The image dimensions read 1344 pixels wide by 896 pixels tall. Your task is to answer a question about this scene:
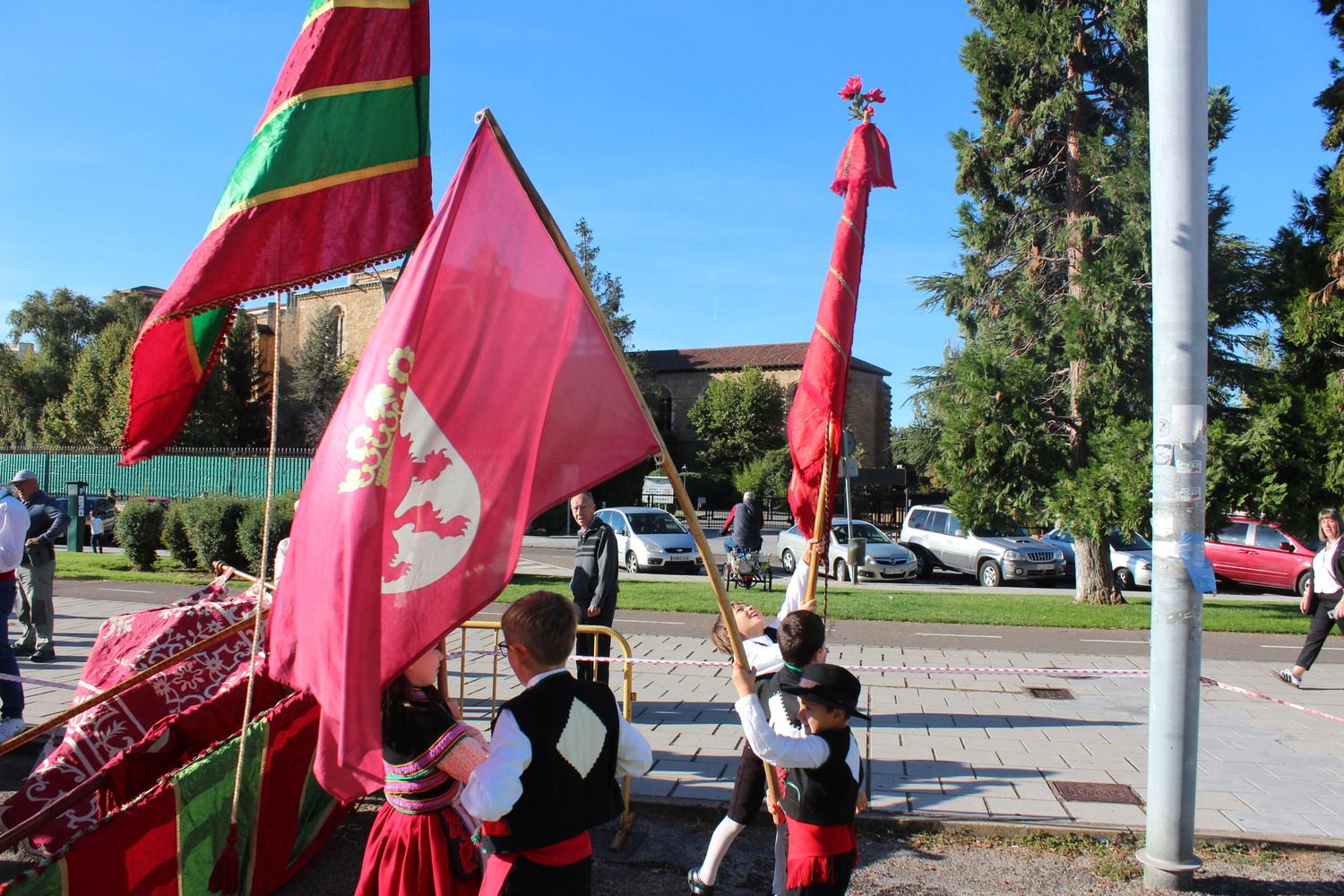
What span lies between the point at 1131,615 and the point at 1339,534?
233 inches

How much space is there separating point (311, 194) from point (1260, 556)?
71.8ft

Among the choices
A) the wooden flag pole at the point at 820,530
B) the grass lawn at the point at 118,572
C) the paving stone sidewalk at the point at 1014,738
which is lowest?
the grass lawn at the point at 118,572

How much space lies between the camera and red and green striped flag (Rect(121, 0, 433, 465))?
3.22 m

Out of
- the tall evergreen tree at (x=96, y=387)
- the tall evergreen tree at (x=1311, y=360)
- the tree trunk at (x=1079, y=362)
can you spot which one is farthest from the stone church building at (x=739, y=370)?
the tall evergreen tree at (x=1311, y=360)

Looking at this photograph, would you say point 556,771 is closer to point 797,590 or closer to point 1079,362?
point 797,590

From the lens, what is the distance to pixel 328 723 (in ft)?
8.38

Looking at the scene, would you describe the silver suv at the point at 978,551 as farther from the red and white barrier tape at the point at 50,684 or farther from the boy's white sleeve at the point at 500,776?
the boy's white sleeve at the point at 500,776

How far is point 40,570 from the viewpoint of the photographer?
33.3 ft

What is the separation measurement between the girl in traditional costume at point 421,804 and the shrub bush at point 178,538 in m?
19.5

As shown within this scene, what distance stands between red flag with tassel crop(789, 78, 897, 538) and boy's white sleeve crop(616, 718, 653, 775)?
2406 mm

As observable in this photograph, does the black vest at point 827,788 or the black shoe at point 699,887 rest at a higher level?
the black vest at point 827,788

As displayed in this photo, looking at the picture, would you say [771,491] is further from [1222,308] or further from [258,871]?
[258,871]

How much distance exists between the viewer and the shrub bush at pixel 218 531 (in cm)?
1964

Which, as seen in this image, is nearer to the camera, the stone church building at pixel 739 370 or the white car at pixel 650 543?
the white car at pixel 650 543
